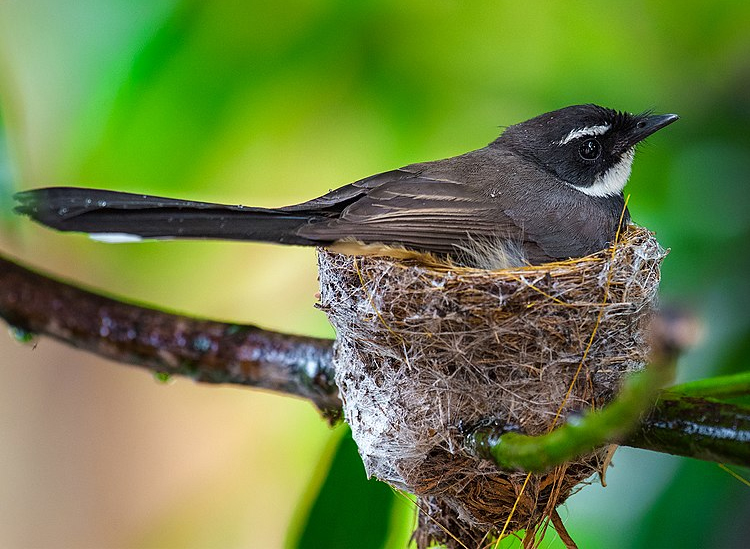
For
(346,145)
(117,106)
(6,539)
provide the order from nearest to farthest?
(117,106) < (346,145) < (6,539)

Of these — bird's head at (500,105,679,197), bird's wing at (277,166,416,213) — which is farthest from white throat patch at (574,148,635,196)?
bird's wing at (277,166,416,213)

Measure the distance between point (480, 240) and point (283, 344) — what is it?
740mm

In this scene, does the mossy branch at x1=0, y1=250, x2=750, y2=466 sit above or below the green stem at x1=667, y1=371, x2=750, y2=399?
below

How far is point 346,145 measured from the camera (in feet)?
11.8

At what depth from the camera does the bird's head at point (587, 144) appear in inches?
123

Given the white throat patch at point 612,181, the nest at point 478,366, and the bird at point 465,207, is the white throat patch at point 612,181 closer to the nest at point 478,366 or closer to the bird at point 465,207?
the bird at point 465,207

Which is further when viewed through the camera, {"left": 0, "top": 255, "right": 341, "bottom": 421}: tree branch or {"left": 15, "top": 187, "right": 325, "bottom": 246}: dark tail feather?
{"left": 0, "top": 255, "right": 341, "bottom": 421}: tree branch

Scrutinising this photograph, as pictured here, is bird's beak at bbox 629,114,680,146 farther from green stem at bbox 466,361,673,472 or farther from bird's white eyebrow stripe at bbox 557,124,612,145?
green stem at bbox 466,361,673,472

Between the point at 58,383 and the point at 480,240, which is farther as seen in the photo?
the point at 58,383

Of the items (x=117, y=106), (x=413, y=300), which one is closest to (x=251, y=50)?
(x=117, y=106)

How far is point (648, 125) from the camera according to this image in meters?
3.09

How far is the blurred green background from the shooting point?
2994mm

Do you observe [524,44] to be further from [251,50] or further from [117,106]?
[117,106]

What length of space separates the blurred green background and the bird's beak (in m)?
0.21
